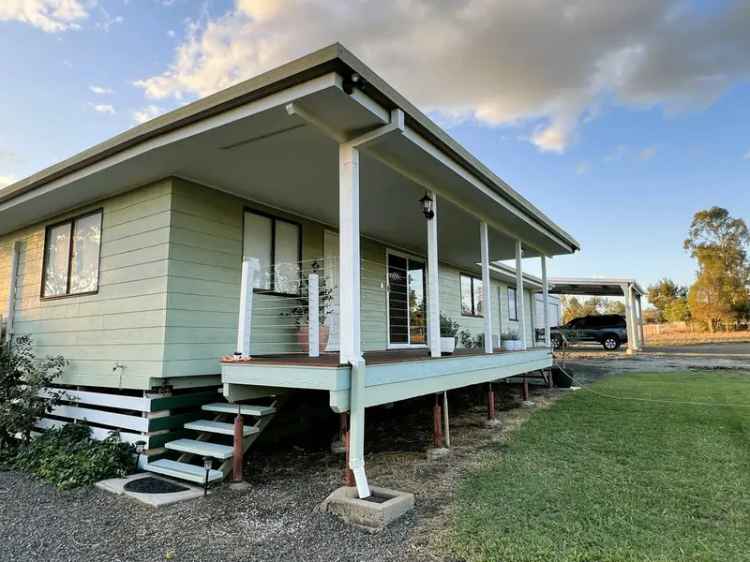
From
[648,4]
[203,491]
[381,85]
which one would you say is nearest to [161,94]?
[381,85]

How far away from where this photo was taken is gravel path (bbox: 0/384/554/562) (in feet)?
9.29

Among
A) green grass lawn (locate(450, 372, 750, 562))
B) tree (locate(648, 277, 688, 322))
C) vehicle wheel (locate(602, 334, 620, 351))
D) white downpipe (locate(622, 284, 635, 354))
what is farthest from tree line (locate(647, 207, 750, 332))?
green grass lawn (locate(450, 372, 750, 562))

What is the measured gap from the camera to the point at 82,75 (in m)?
8.45

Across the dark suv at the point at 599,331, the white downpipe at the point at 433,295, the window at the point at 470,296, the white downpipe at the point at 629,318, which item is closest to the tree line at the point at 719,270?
the dark suv at the point at 599,331

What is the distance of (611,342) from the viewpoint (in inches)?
822

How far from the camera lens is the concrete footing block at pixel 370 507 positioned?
10.3ft

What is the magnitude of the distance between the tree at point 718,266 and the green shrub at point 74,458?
37.2m

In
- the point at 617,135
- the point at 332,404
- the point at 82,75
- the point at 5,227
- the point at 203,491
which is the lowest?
the point at 203,491

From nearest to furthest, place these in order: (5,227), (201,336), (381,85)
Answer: (381,85) < (201,336) < (5,227)

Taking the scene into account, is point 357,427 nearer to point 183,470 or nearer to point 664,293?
point 183,470

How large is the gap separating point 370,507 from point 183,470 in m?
2.07

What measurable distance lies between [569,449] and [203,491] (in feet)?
12.7

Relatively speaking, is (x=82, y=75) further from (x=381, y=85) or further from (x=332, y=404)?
(x=332, y=404)

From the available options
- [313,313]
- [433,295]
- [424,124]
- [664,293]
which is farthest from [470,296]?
[664,293]
